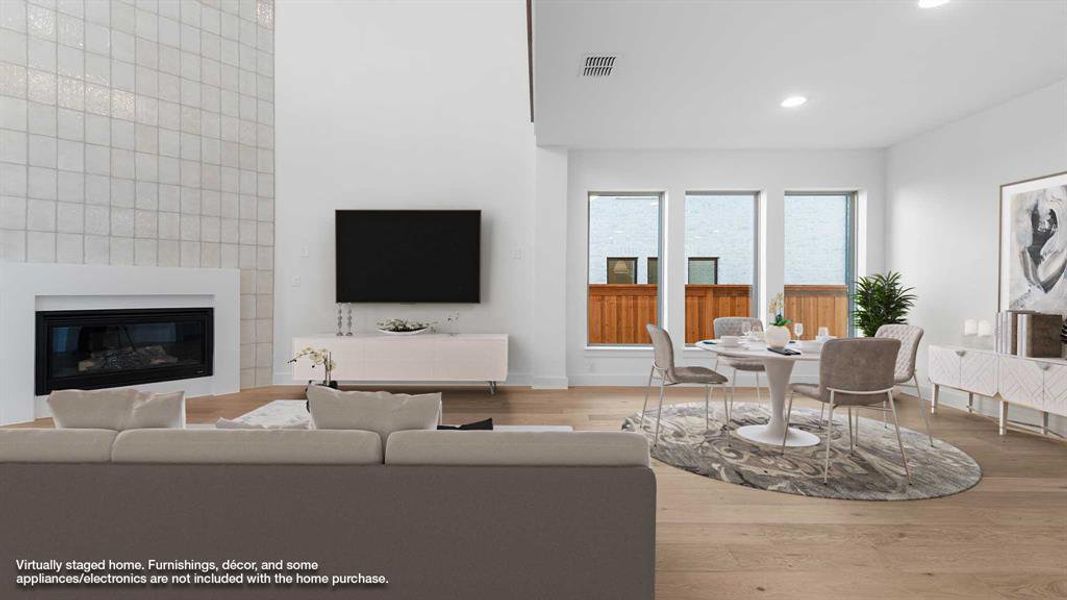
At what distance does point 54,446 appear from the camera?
165 cm

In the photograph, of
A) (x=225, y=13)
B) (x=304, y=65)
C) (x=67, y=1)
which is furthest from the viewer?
(x=304, y=65)

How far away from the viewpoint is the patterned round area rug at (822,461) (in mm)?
3061

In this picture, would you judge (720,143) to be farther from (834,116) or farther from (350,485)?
(350,485)

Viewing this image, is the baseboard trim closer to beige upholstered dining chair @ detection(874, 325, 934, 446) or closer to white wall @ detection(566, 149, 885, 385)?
white wall @ detection(566, 149, 885, 385)

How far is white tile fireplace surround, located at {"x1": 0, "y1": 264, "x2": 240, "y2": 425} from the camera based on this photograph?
174 inches

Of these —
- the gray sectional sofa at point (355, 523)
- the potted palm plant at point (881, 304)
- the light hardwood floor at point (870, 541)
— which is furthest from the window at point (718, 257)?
the gray sectional sofa at point (355, 523)

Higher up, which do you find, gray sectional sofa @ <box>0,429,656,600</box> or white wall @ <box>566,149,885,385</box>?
white wall @ <box>566,149,885,385</box>

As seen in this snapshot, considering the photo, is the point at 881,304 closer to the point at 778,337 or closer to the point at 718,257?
the point at 718,257

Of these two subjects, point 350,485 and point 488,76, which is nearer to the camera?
point 350,485

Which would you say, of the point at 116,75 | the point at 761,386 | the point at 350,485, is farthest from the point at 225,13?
the point at 761,386

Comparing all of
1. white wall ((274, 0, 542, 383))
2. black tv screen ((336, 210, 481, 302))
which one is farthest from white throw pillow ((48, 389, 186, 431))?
white wall ((274, 0, 542, 383))

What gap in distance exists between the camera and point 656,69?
389 cm

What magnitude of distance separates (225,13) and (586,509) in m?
6.50

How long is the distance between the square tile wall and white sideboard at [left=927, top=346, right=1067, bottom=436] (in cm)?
686
